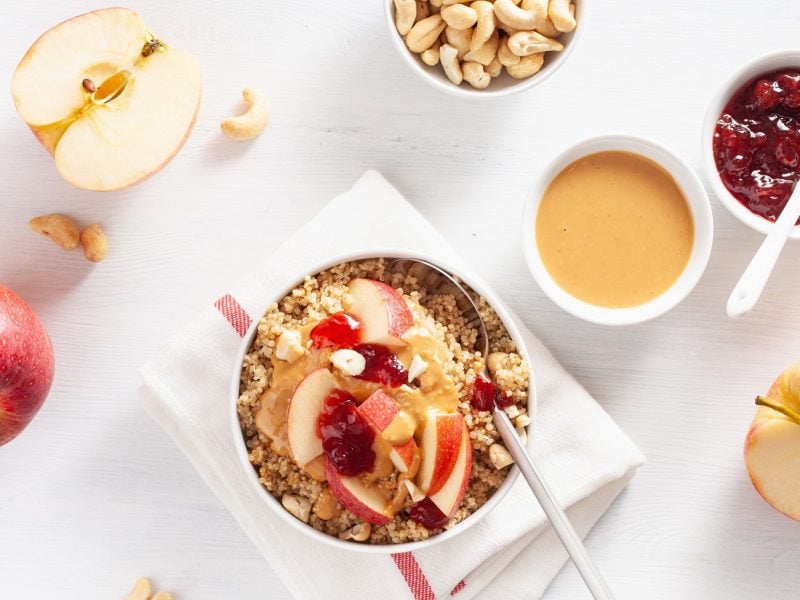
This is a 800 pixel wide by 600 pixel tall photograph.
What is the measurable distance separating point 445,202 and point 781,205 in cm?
58

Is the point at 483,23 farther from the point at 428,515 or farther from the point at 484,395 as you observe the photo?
the point at 428,515

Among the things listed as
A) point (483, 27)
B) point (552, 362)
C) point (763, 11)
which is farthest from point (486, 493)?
point (763, 11)

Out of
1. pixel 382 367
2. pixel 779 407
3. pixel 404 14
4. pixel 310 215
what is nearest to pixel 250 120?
pixel 310 215

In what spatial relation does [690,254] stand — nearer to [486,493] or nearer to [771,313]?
[771,313]

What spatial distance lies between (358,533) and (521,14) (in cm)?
89

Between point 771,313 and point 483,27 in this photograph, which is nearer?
point 483,27

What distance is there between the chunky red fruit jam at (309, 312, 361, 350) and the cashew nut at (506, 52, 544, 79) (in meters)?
0.53

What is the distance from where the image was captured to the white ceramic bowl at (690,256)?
4.90 ft

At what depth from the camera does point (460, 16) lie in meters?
1.47

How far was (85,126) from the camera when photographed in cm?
151

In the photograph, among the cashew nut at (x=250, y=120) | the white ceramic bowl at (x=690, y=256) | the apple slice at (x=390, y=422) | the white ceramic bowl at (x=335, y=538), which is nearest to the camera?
the apple slice at (x=390, y=422)

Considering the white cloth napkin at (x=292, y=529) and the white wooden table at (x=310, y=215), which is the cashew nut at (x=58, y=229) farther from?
the white cloth napkin at (x=292, y=529)

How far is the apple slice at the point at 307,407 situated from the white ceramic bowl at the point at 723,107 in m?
0.73

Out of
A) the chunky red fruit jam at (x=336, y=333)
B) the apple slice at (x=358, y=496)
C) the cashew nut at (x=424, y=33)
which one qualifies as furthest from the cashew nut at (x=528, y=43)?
the apple slice at (x=358, y=496)
